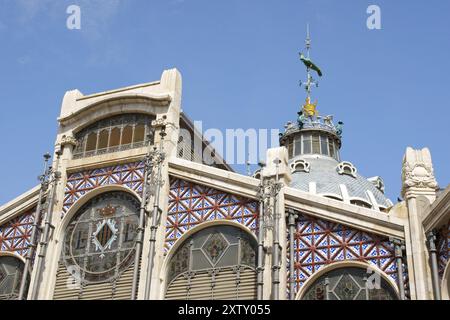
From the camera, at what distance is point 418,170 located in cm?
2520

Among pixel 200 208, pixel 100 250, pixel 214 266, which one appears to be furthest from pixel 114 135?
pixel 214 266

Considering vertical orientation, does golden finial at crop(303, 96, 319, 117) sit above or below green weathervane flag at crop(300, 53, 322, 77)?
below

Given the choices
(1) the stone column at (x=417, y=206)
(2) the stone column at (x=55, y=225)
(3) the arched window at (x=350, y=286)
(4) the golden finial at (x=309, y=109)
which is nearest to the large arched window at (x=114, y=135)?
(2) the stone column at (x=55, y=225)

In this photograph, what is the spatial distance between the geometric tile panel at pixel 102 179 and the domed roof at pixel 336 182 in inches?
736

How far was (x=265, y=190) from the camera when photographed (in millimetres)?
26453

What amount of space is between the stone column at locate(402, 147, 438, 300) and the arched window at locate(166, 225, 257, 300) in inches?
215

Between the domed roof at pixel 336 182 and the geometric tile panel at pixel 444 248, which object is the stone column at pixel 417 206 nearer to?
the geometric tile panel at pixel 444 248

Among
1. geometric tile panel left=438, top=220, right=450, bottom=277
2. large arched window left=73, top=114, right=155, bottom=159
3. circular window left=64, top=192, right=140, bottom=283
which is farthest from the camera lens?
large arched window left=73, top=114, right=155, bottom=159

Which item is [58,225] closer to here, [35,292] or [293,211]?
[35,292]

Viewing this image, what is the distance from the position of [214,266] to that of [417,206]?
748 centimetres

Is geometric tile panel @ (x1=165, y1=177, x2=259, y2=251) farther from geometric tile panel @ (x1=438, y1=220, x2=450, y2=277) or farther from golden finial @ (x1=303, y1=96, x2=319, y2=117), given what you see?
golden finial @ (x1=303, y1=96, x2=319, y2=117)

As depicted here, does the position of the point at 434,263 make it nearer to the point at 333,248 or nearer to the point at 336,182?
the point at 333,248

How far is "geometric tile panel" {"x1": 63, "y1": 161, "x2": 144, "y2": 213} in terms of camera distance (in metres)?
29.5

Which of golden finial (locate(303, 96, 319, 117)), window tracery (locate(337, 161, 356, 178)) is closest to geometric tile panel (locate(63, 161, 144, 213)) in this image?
window tracery (locate(337, 161, 356, 178))
